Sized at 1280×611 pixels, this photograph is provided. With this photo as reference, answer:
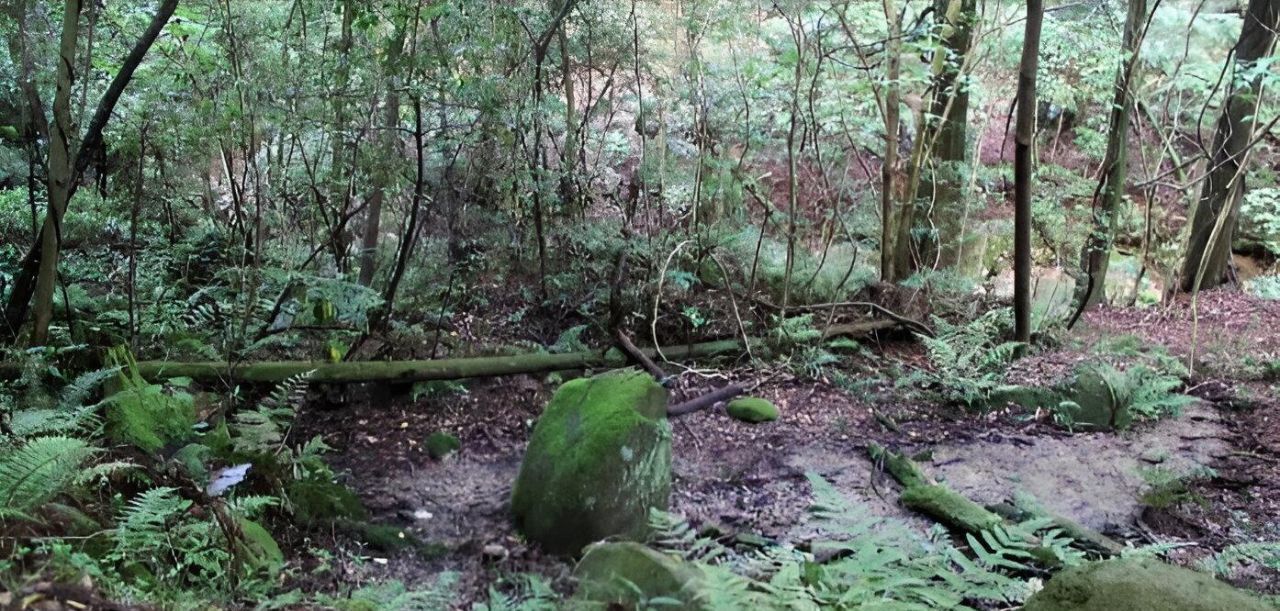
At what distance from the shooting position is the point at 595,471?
4.73 metres

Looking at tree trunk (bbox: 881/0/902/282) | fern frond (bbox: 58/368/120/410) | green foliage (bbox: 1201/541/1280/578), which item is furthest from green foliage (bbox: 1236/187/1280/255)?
fern frond (bbox: 58/368/120/410)

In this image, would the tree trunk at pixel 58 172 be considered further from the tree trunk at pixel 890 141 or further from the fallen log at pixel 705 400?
the tree trunk at pixel 890 141

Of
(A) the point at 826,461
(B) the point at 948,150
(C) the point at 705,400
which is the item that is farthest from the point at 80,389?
(B) the point at 948,150

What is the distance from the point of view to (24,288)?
548 centimetres

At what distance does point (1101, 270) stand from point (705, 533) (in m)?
8.65

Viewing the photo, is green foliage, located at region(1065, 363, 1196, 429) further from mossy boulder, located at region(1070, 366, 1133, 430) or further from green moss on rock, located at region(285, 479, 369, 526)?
green moss on rock, located at region(285, 479, 369, 526)

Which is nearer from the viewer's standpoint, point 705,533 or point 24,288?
point 705,533

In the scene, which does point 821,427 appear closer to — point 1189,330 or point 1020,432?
point 1020,432

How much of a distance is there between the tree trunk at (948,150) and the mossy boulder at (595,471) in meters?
6.03

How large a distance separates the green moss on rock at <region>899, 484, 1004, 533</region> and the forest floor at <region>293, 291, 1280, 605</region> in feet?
0.46

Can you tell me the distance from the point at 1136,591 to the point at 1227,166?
11566 mm

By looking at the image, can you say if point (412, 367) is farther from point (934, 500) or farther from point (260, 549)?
point (934, 500)

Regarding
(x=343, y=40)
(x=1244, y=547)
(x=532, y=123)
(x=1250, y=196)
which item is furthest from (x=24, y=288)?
(x=1250, y=196)

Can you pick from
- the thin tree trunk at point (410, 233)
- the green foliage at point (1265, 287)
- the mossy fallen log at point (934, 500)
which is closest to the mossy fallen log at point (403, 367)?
the thin tree trunk at point (410, 233)
